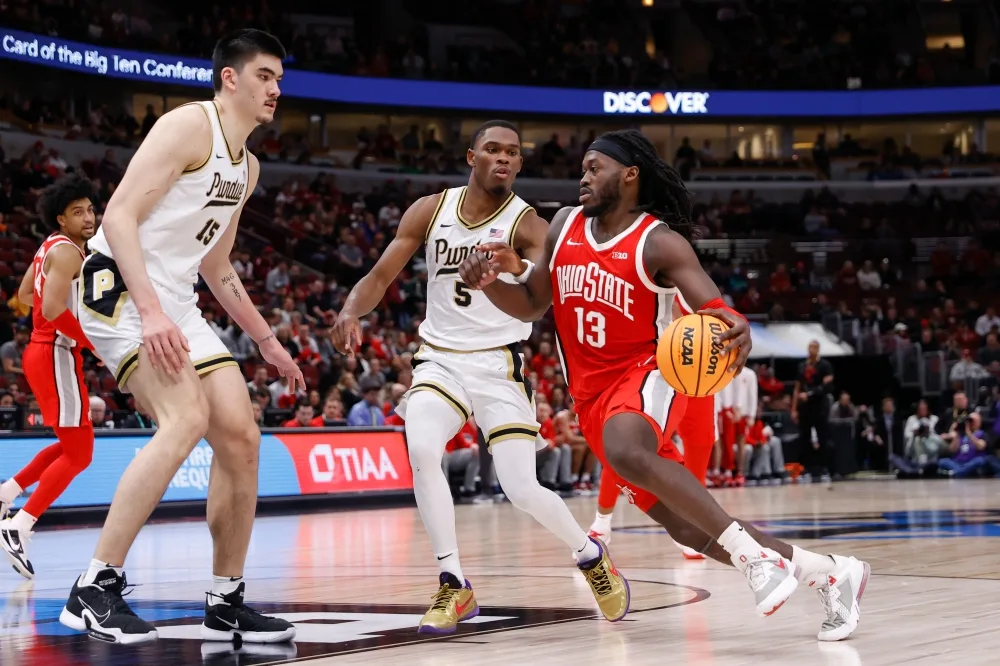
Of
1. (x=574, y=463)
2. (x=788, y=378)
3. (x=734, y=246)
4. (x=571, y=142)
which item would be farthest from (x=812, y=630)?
(x=571, y=142)

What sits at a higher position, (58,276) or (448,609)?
A: (58,276)

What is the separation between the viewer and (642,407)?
498 centimetres

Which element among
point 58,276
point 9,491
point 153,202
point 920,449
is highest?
point 58,276

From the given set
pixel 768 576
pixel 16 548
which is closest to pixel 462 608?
pixel 768 576

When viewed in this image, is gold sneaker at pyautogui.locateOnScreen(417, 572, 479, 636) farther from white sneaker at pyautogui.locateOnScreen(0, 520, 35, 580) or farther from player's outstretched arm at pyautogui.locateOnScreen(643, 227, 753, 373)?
white sneaker at pyautogui.locateOnScreen(0, 520, 35, 580)

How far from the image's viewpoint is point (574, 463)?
666 inches

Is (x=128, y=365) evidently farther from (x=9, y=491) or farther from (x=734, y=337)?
(x=9, y=491)

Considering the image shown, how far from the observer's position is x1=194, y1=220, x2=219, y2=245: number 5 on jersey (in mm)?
4984

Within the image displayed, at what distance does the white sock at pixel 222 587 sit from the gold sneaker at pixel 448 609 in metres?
0.72

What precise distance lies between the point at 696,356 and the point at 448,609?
1446 millimetres

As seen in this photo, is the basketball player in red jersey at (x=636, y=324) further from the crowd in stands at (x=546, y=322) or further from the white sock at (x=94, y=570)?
the crowd in stands at (x=546, y=322)

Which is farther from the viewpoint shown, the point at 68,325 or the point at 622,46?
the point at 622,46

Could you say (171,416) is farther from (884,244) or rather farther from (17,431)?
(884,244)

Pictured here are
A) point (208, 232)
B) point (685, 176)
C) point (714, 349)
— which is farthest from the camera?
point (685, 176)
